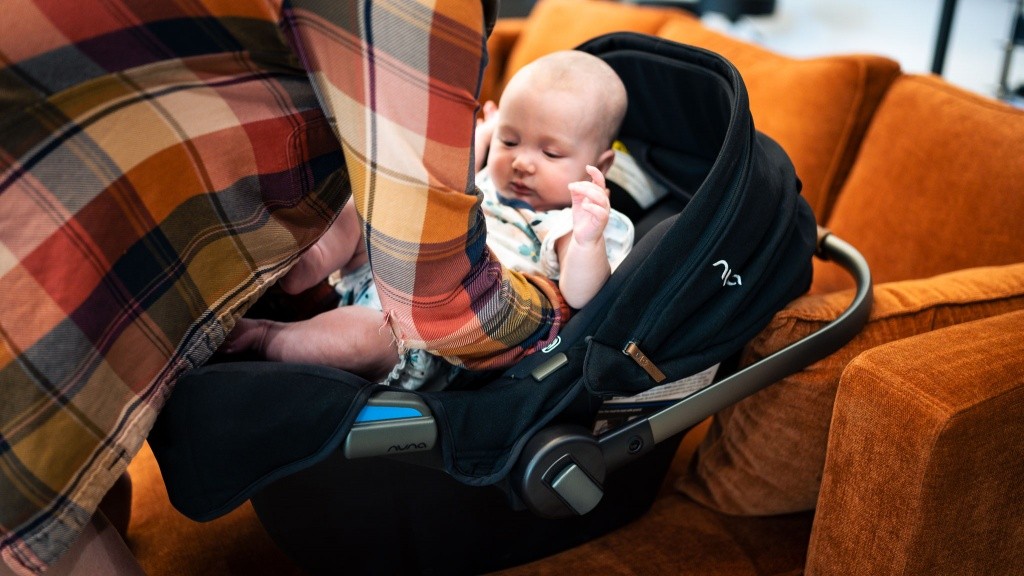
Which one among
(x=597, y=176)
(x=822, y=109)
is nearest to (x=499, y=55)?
(x=822, y=109)

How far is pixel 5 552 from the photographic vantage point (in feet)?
2.69

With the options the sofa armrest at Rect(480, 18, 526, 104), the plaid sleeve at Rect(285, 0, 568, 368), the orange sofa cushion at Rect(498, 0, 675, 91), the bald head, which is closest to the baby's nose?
the bald head

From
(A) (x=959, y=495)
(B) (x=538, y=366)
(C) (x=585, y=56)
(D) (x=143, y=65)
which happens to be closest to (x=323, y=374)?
(B) (x=538, y=366)

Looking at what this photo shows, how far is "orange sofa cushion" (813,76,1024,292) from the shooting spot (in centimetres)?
159

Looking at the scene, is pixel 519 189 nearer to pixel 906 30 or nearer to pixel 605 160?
pixel 605 160

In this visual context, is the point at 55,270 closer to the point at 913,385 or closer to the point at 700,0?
the point at 913,385

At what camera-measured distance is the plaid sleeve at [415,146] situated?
815mm

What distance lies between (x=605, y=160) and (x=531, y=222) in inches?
7.3

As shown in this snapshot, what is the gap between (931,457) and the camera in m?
1.06

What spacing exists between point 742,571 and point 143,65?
116 cm

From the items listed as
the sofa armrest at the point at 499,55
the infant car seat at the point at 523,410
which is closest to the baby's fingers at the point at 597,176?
the infant car seat at the point at 523,410

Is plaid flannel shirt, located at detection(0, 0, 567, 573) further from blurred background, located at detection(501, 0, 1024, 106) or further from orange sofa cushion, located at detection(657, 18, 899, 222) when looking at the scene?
→ blurred background, located at detection(501, 0, 1024, 106)

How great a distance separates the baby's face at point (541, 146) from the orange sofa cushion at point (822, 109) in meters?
0.65

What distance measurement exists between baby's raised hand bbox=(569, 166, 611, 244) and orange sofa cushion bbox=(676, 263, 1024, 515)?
1.13 ft
